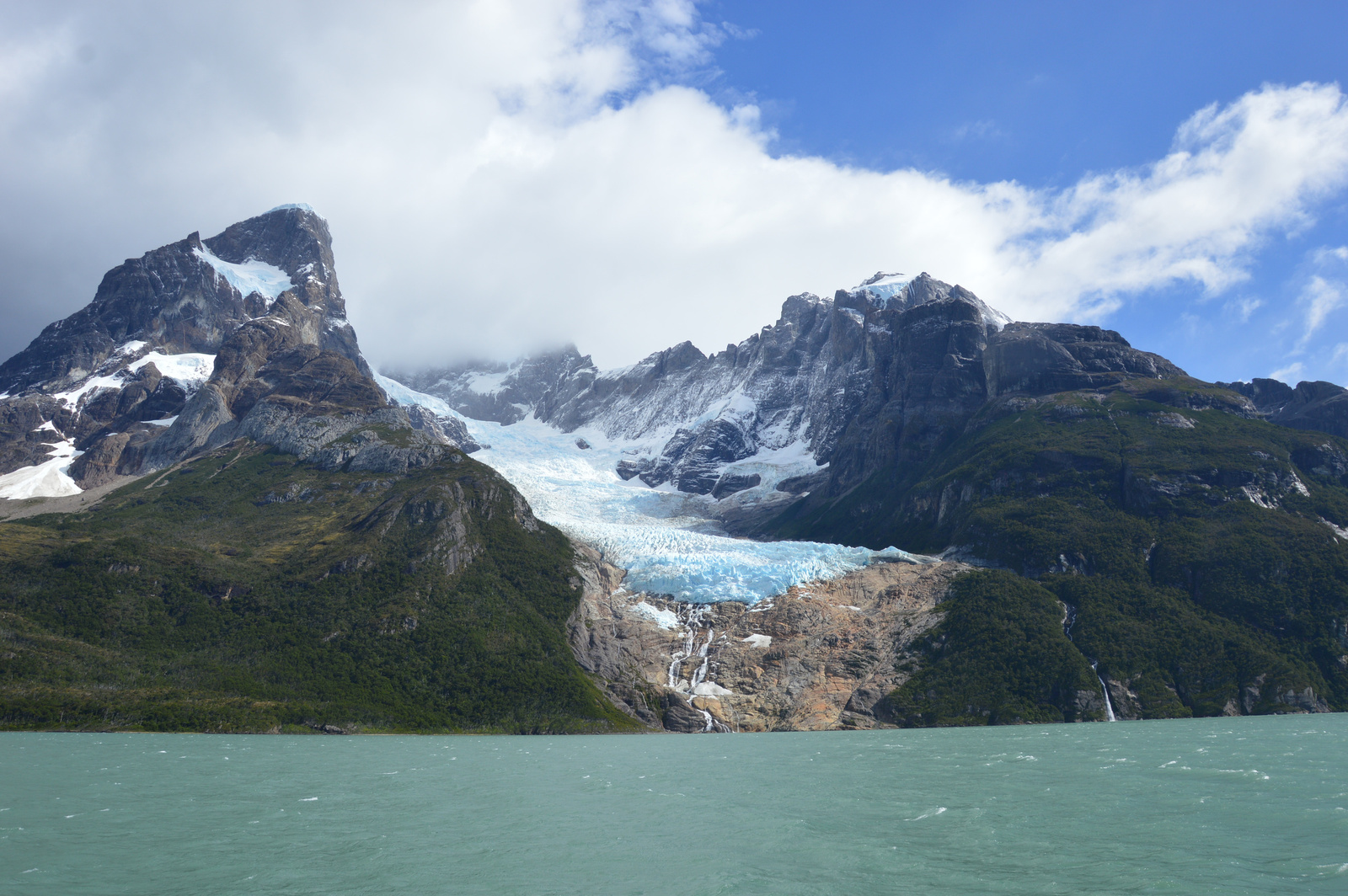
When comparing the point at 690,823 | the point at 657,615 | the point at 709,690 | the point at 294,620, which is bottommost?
the point at 709,690

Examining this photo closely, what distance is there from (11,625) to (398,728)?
5976 cm

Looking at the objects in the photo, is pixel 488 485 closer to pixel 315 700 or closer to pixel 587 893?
pixel 315 700

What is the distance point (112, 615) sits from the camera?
423 ft

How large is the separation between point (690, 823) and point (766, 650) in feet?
374

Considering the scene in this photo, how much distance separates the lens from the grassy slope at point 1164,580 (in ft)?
433

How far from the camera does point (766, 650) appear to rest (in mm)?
152625

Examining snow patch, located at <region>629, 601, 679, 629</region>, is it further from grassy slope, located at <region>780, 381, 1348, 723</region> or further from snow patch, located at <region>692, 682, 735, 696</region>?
grassy slope, located at <region>780, 381, 1348, 723</region>

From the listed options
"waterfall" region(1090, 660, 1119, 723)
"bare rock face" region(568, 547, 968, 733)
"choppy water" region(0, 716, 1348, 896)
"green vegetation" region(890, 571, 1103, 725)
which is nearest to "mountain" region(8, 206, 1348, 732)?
"waterfall" region(1090, 660, 1119, 723)

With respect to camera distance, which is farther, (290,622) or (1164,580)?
(1164,580)

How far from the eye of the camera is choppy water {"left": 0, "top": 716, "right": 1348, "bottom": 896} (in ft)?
94.2

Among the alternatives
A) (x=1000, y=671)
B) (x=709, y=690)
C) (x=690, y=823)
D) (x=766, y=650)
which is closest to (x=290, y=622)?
(x=709, y=690)

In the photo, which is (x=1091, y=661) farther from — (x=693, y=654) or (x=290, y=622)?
(x=290, y=622)

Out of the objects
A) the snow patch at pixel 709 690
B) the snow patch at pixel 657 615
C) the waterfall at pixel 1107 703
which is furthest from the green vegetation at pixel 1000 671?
the snow patch at pixel 657 615

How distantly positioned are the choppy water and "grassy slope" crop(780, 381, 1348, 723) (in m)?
65.0
